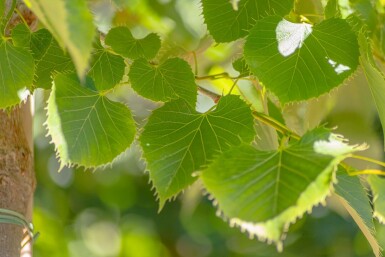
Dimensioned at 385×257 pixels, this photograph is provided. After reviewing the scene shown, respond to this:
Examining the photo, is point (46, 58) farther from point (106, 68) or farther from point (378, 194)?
point (378, 194)

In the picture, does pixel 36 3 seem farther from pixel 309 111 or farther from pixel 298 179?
pixel 309 111

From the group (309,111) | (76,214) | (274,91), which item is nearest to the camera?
(274,91)

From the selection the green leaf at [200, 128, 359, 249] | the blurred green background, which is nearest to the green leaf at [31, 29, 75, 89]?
the green leaf at [200, 128, 359, 249]

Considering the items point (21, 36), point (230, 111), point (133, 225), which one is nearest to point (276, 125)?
point (230, 111)

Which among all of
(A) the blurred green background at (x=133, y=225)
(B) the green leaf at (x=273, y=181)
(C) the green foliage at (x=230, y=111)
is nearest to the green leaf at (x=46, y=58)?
(C) the green foliage at (x=230, y=111)

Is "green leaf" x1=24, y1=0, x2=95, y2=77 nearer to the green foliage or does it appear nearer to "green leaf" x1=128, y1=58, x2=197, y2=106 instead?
the green foliage

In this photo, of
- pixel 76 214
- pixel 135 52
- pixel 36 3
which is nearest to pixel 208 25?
pixel 135 52
